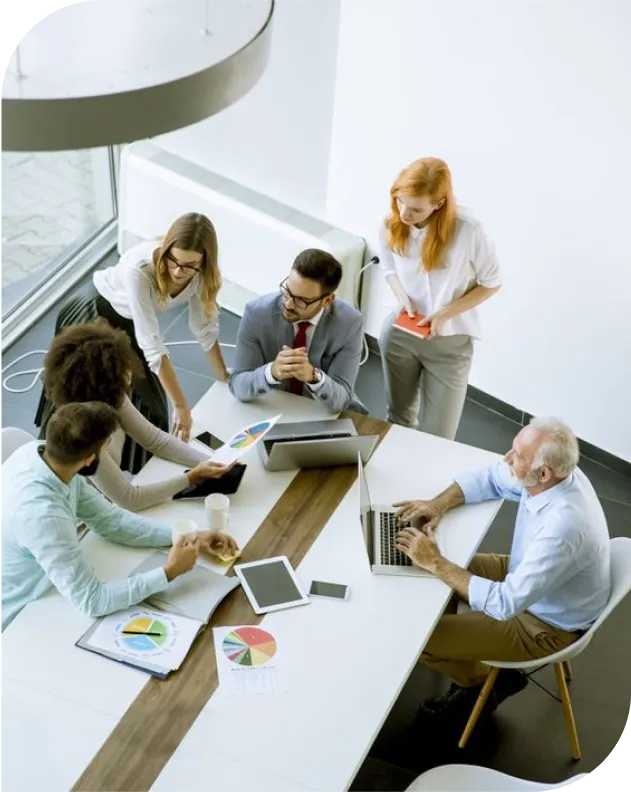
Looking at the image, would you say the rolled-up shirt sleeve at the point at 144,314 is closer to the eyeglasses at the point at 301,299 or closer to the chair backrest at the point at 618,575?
the eyeglasses at the point at 301,299

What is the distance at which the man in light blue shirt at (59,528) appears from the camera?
275 centimetres

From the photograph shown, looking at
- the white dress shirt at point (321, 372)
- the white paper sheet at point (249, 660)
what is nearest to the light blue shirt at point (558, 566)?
the white paper sheet at point (249, 660)

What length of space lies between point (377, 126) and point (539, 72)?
0.87 m

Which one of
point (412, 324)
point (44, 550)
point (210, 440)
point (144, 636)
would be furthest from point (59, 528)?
point (412, 324)

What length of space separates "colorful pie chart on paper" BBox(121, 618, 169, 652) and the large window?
296 cm

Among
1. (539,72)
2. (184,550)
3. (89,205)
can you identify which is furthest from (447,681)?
(89,205)

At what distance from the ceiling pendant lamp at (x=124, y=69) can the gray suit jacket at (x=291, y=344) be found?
2.14 meters

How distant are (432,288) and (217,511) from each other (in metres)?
1.30

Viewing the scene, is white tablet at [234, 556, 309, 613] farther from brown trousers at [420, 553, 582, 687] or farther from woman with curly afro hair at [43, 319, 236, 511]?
brown trousers at [420, 553, 582, 687]

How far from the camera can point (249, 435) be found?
10.9ft

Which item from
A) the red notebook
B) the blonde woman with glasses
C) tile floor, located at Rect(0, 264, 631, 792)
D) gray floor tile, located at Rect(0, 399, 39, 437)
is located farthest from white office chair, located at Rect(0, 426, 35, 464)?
tile floor, located at Rect(0, 264, 631, 792)

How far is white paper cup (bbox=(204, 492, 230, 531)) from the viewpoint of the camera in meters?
3.18

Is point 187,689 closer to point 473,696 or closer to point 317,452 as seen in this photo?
point 317,452

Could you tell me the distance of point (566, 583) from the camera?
10.3 ft
